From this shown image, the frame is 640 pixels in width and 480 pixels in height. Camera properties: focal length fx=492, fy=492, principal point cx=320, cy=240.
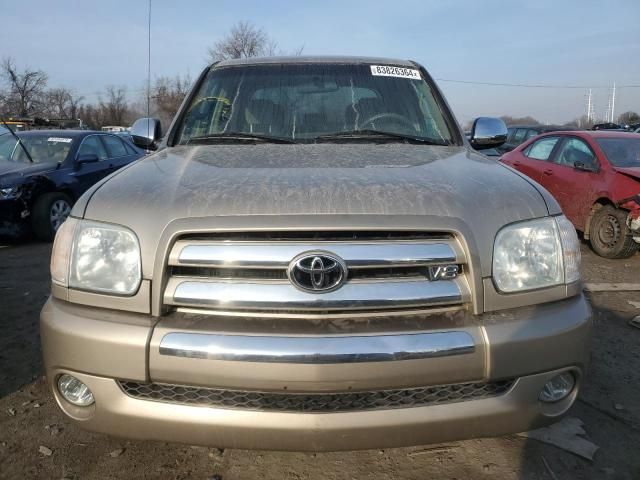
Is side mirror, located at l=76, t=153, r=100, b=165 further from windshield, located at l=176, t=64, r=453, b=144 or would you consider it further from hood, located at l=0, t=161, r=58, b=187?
windshield, located at l=176, t=64, r=453, b=144

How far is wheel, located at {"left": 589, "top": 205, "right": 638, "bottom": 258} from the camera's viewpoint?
19.5 ft

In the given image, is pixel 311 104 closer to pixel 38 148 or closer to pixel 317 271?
pixel 317 271

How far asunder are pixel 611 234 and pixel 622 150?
1.25 metres

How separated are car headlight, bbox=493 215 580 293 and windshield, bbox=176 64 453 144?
3.61 ft

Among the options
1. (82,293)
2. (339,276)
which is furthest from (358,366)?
(82,293)

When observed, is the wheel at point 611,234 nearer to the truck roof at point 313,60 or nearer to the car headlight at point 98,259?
the truck roof at point 313,60

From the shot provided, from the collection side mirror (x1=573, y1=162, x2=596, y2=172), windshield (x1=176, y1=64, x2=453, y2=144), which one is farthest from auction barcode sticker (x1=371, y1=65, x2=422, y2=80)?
side mirror (x1=573, y1=162, x2=596, y2=172)

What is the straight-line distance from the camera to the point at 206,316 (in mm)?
1656

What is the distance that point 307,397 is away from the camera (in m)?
1.62

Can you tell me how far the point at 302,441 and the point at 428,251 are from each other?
744mm

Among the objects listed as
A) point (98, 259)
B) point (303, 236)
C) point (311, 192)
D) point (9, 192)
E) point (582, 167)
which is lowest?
point (9, 192)

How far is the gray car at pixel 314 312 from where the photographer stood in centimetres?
156

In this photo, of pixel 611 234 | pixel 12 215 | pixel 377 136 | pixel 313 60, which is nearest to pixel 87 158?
pixel 12 215

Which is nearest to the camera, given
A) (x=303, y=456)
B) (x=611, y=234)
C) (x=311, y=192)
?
(x=311, y=192)
